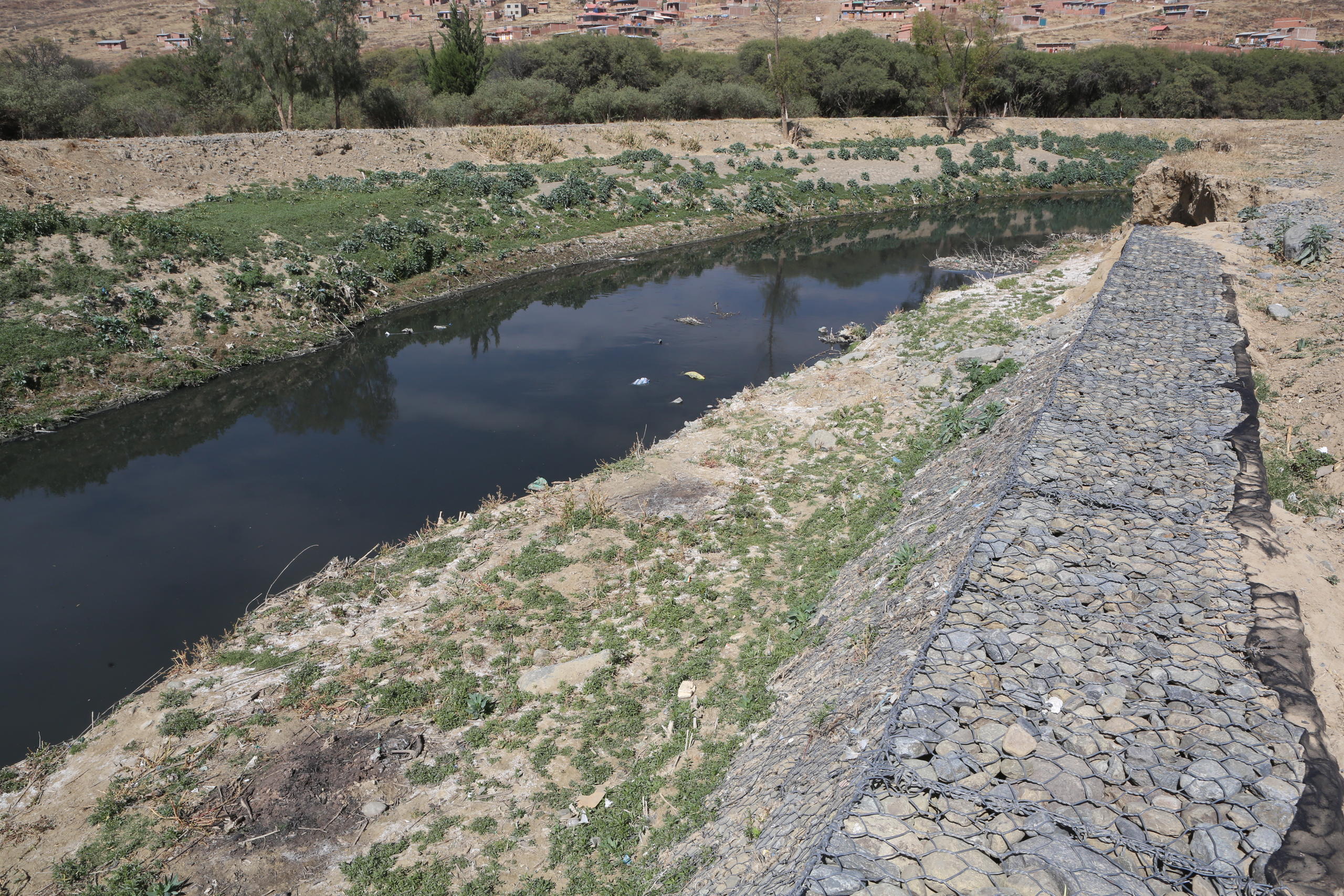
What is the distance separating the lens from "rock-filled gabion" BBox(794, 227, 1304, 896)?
16.0 feet

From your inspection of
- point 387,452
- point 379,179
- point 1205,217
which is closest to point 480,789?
point 387,452

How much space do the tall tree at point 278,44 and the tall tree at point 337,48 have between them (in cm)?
40

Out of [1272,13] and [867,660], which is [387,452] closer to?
[867,660]

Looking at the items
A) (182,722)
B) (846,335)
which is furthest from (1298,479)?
(846,335)

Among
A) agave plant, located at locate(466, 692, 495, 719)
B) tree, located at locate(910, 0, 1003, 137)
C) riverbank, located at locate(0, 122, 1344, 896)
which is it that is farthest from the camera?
tree, located at locate(910, 0, 1003, 137)

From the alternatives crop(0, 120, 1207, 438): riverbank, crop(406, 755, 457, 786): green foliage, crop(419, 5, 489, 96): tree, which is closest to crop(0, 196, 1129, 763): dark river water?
crop(0, 120, 1207, 438): riverbank

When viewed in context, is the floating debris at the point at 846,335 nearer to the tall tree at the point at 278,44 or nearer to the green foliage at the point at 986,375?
the green foliage at the point at 986,375

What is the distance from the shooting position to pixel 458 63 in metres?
51.4

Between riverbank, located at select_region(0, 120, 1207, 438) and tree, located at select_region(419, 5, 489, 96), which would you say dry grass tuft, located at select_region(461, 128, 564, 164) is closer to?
riverbank, located at select_region(0, 120, 1207, 438)

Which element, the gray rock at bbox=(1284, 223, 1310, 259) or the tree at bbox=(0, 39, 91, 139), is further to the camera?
the tree at bbox=(0, 39, 91, 139)

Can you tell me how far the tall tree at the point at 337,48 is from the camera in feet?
128

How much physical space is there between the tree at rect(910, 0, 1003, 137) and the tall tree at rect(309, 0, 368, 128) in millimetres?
36566

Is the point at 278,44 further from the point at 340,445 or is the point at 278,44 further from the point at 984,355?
the point at 984,355

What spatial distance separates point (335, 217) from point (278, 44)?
14.7m
